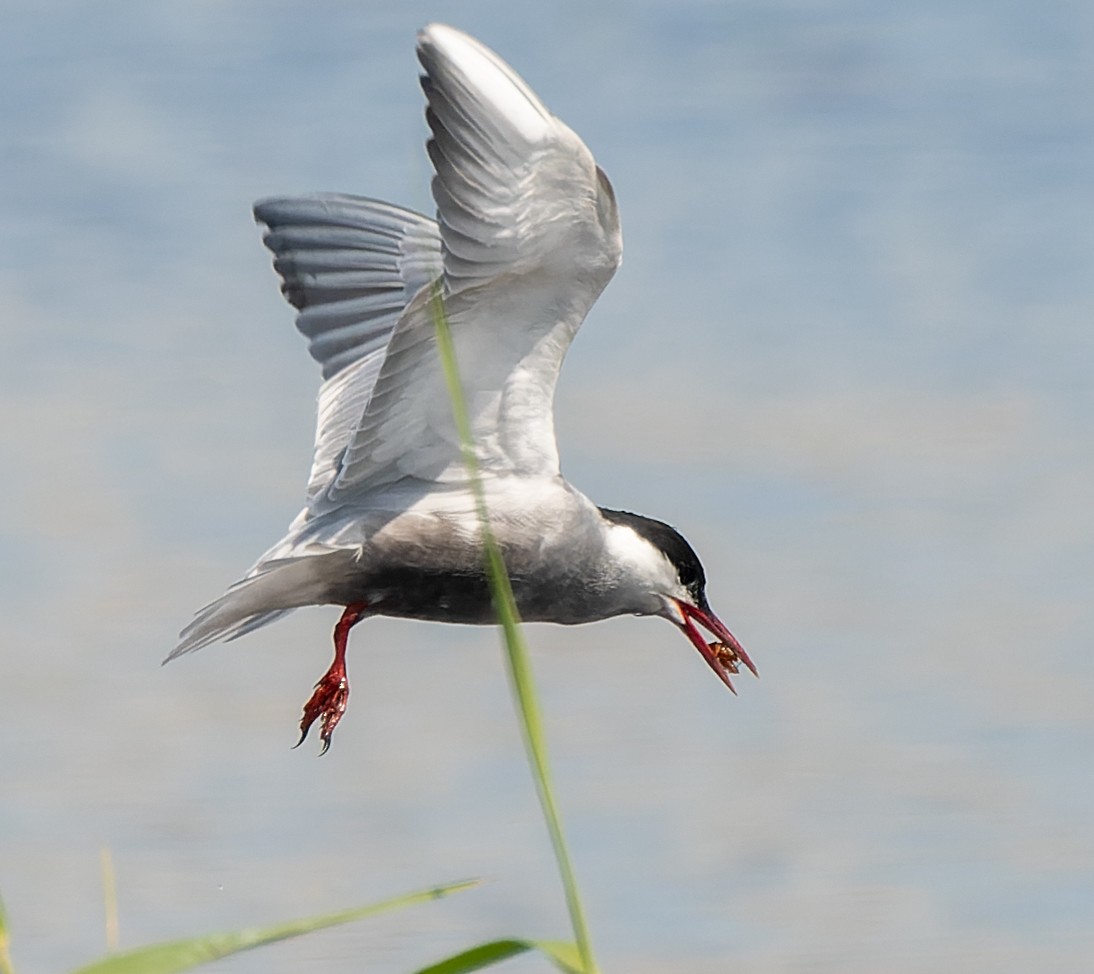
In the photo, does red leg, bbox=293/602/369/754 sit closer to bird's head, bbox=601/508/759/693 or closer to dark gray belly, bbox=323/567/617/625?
dark gray belly, bbox=323/567/617/625

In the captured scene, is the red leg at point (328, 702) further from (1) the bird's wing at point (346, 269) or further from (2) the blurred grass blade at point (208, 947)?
(2) the blurred grass blade at point (208, 947)

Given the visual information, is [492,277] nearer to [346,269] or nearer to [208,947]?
[346,269]

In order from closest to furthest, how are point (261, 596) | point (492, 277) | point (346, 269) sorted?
point (492, 277) < point (261, 596) < point (346, 269)

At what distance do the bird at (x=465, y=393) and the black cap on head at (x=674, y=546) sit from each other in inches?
0.5

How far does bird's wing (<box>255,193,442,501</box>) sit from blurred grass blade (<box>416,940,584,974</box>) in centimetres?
510

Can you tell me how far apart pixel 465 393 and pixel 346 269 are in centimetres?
174

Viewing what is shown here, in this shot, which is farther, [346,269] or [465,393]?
[346,269]

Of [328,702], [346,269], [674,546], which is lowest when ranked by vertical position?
[328,702]

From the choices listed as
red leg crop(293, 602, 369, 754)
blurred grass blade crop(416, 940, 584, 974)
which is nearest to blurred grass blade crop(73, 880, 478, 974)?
blurred grass blade crop(416, 940, 584, 974)

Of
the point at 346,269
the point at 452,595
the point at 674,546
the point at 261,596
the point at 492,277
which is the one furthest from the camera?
the point at 346,269

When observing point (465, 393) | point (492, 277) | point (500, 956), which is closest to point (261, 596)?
point (465, 393)

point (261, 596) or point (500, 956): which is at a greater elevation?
point (261, 596)

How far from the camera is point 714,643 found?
698 cm

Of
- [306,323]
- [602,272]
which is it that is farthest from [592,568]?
[306,323]
